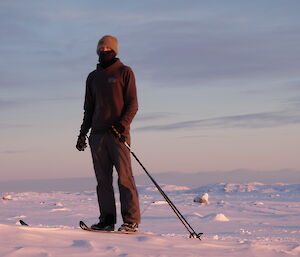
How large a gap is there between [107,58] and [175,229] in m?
3.78

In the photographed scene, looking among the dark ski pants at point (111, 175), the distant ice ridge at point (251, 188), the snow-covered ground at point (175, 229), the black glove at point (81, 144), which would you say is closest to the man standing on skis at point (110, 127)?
the dark ski pants at point (111, 175)

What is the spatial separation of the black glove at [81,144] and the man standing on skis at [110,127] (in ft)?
0.57

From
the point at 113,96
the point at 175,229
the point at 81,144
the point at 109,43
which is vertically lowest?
the point at 175,229

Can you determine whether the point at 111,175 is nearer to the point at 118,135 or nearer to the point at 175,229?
the point at 118,135

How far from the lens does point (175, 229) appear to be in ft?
30.3

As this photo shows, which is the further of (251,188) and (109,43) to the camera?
(251,188)

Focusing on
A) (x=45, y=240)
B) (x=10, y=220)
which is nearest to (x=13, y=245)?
(x=45, y=240)

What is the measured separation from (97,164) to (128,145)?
0.45 metres

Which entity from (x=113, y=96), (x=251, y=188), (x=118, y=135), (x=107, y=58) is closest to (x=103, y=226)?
(x=118, y=135)

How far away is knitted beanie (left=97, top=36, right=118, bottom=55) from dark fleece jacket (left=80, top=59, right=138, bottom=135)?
175 millimetres

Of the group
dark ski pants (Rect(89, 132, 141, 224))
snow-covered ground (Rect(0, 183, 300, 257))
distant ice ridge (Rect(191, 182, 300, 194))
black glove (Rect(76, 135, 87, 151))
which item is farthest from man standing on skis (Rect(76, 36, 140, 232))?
distant ice ridge (Rect(191, 182, 300, 194))

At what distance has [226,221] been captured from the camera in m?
10.5

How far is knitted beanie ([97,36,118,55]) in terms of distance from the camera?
6.45 m

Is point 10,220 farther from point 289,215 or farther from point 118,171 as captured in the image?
point 289,215
